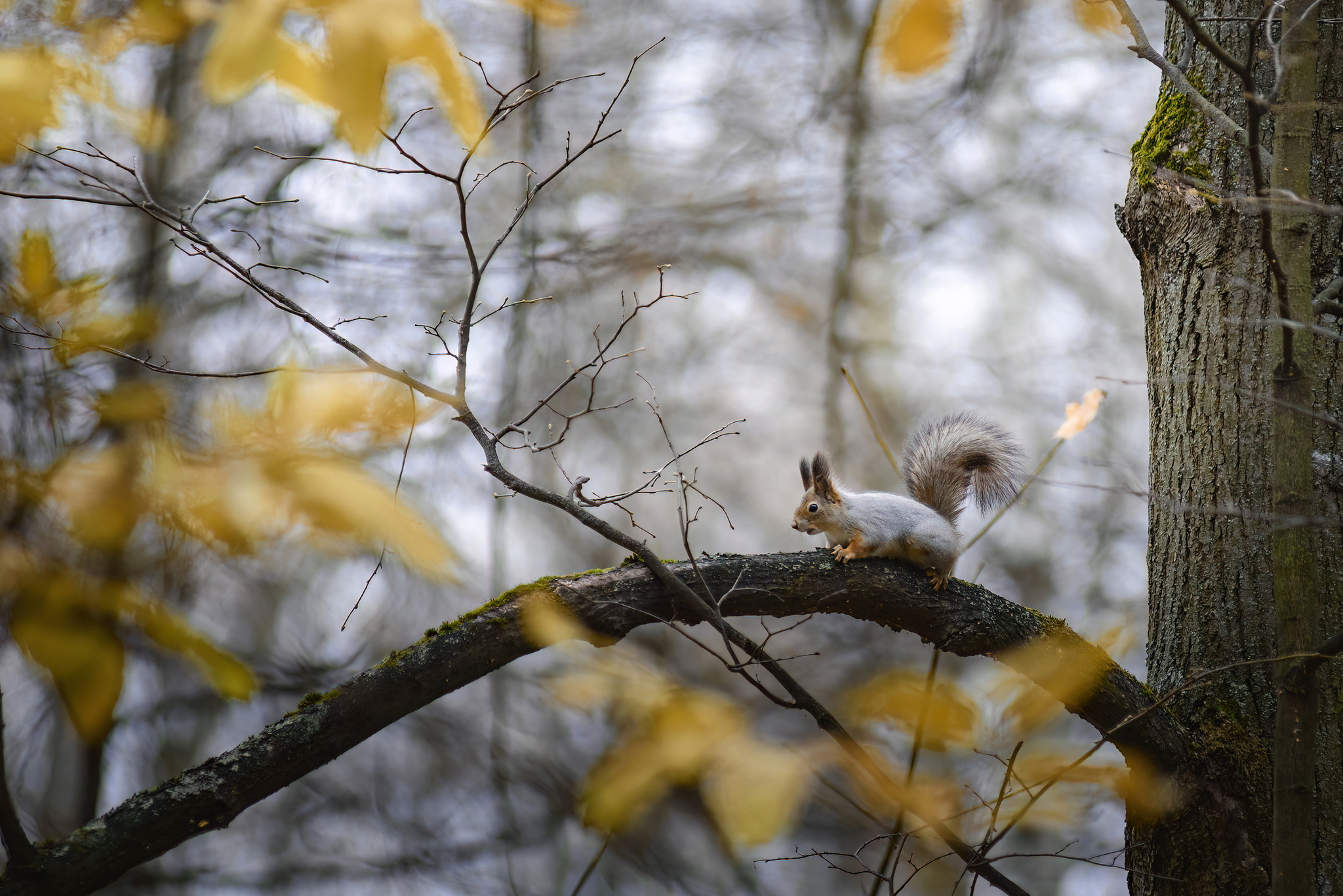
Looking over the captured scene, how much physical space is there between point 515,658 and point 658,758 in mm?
1319

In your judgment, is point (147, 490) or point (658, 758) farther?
point (658, 758)

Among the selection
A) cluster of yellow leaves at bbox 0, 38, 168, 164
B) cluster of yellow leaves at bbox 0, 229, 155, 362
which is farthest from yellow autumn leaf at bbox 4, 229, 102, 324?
cluster of yellow leaves at bbox 0, 38, 168, 164

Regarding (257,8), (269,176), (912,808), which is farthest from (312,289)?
(912,808)

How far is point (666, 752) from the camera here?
2709 mm

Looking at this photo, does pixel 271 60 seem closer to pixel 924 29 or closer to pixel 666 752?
pixel 666 752

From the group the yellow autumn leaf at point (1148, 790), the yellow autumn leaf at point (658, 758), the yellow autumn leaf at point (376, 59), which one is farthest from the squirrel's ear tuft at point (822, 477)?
the yellow autumn leaf at point (376, 59)

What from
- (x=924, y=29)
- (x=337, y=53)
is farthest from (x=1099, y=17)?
(x=337, y=53)

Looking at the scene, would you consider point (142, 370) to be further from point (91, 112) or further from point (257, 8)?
point (257, 8)

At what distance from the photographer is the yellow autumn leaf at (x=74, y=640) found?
215cm

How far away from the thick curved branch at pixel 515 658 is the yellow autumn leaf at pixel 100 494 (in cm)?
116

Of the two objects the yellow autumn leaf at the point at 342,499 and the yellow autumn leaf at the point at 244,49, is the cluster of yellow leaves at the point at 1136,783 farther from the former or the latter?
the yellow autumn leaf at the point at 244,49

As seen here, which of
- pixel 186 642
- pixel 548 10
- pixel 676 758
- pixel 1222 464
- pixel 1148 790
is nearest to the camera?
pixel 1148 790

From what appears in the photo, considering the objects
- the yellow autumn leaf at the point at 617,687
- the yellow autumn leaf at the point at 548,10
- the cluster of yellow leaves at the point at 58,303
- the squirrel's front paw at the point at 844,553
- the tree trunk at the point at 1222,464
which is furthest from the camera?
the yellow autumn leaf at the point at 548,10

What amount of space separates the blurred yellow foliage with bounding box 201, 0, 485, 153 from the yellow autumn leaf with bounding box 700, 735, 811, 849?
1.96 m
